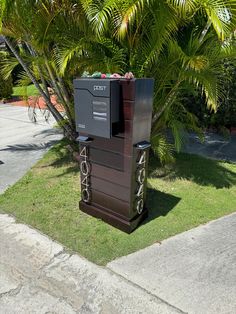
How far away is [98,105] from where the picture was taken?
11.0 feet

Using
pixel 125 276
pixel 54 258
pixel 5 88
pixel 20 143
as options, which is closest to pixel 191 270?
pixel 125 276

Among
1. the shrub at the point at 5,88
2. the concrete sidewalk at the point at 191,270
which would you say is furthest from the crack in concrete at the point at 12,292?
the shrub at the point at 5,88

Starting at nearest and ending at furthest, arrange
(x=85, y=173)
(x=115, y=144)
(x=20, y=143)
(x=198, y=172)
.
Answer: (x=115, y=144) → (x=85, y=173) → (x=198, y=172) → (x=20, y=143)

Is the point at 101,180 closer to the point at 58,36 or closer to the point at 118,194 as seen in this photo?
the point at 118,194

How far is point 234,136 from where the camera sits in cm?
784

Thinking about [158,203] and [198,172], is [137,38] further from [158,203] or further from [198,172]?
[198,172]

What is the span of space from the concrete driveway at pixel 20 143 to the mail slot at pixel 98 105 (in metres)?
2.19

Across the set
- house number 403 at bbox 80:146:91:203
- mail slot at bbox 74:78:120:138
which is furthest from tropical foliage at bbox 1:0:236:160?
house number 403 at bbox 80:146:91:203

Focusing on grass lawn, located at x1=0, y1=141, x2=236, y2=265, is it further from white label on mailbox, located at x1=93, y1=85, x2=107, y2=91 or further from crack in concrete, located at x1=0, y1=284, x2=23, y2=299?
white label on mailbox, located at x1=93, y1=85, x2=107, y2=91

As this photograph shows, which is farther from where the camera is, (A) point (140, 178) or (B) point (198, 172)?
(B) point (198, 172)

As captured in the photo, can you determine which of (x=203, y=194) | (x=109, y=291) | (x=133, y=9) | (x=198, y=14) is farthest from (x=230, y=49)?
(x=109, y=291)

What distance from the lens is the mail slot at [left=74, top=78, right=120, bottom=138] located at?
3234mm

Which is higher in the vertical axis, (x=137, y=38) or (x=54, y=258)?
(x=137, y=38)

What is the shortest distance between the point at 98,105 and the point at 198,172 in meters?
2.83
